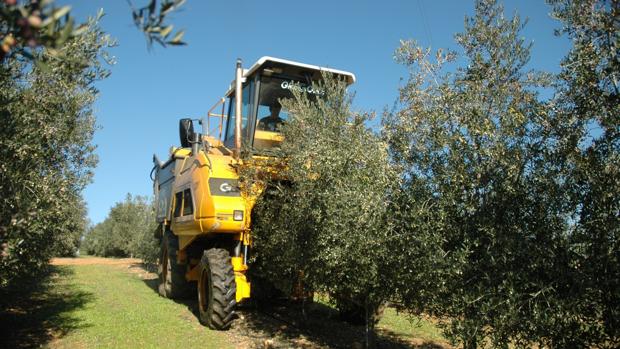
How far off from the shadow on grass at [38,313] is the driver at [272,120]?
204 inches

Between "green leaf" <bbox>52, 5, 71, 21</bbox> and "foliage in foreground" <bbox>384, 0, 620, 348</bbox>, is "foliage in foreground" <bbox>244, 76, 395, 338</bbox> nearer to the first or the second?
"foliage in foreground" <bbox>384, 0, 620, 348</bbox>

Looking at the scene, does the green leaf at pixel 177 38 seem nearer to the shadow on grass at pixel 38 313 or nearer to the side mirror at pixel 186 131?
the shadow on grass at pixel 38 313

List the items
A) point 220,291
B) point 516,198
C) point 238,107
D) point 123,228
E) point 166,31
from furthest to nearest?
point 123,228
point 238,107
point 220,291
point 516,198
point 166,31

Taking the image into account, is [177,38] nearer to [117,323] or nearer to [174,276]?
[117,323]

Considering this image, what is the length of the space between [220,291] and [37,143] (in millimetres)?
3773

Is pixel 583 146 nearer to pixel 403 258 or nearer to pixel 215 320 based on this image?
pixel 403 258

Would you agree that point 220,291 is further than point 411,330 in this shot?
No

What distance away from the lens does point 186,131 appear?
1101cm

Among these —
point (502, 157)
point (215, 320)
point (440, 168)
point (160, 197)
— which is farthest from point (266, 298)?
point (502, 157)

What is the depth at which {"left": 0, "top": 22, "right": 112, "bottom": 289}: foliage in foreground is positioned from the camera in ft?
19.6

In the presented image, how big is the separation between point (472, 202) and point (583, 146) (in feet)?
4.12

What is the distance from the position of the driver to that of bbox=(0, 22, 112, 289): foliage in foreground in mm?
3082

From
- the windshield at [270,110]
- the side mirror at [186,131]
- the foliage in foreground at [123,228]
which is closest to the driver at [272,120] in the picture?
the windshield at [270,110]

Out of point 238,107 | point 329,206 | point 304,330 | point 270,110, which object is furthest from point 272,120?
point 304,330
